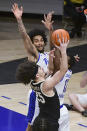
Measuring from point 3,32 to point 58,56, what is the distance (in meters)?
10.4

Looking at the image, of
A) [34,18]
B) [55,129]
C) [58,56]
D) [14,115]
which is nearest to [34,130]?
[55,129]

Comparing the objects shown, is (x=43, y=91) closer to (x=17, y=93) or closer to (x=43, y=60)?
(x=43, y=60)

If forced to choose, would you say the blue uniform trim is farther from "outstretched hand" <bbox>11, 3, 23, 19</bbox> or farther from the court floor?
the court floor

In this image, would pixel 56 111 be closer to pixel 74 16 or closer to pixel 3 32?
pixel 74 16

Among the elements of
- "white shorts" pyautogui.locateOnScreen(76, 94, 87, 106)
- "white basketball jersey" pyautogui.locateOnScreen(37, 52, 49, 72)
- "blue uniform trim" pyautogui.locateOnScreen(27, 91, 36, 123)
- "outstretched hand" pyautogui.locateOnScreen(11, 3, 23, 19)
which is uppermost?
"outstretched hand" pyautogui.locateOnScreen(11, 3, 23, 19)

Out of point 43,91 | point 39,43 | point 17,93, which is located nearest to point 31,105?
point 43,91

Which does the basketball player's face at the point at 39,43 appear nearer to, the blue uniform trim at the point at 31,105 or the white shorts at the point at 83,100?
the blue uniform trim at the point at 31,105

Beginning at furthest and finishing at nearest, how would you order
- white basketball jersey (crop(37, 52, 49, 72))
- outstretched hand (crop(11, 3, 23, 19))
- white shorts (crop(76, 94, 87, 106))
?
1. white shorts (crop(76, 94, 87, 106))
2. white basketball jersey (crop(37, 52, 49, 72))
3. outstretched hand (crop(11, 3, 23, 19))

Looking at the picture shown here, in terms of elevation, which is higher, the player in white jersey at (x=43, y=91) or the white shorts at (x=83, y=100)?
the player in white jersey at (x=43, y=91)

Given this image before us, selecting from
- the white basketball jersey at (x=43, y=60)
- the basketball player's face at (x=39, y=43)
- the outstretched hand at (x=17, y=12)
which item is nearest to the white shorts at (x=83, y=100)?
the white basketball jersey at (x=43, y=60)

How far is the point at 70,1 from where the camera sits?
1434 cm

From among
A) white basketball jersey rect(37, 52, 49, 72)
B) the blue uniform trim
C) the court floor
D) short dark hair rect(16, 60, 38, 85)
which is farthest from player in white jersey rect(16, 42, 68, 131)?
the court floor

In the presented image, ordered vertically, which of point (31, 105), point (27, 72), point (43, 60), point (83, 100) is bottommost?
point (83, 100)

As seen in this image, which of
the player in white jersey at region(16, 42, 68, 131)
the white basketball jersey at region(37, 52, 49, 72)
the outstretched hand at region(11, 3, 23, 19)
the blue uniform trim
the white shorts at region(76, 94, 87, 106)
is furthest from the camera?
the white shorts at region(76, 94, 87, 106)
